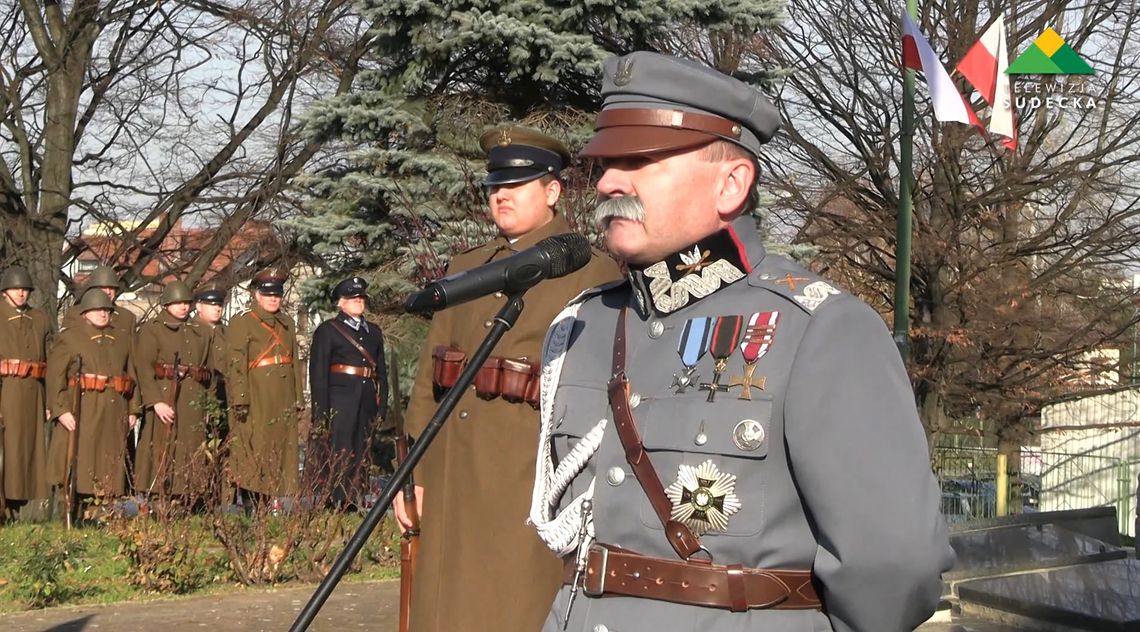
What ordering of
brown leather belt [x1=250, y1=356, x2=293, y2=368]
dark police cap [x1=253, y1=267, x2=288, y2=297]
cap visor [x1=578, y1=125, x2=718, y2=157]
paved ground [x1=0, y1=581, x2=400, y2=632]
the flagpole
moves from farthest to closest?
the flagpole
brown leather belt [x1=250, y1=356, x2=293, y2=368]
dark police cap [x1=253, y1=267, x2=288, y2=297]
paved ground [x1=0, y1=581, x2=400, y2=632]
cap visor [x1=578, y1=125, x2=718, y2=157]

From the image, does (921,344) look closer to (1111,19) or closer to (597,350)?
(1111,19)

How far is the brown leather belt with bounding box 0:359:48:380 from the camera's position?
1402 cm

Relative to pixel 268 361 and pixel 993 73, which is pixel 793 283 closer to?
pixel 268 361

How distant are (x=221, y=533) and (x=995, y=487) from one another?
43.0 feet

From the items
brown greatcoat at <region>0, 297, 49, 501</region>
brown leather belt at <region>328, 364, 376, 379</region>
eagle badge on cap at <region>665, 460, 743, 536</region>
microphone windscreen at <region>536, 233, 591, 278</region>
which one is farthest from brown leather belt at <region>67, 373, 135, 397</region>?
eagle badge on cap at <region>665, 460, 743, 536</region>

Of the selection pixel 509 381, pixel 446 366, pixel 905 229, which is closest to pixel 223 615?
pixel 446 366

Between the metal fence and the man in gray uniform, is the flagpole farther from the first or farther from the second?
the man in gray uniform

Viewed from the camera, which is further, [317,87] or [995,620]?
[317,87]

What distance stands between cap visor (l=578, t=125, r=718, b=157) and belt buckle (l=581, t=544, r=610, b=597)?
0.72m

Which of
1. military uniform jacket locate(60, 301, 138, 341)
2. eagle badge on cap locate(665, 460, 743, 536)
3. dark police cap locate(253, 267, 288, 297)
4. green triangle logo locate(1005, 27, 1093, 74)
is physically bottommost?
eagle badge on cap locate(665, 460, 743, 536)

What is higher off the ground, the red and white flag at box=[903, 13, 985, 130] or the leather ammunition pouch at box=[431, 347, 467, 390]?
the red and white flag at box=[903, 13, 985, 130]

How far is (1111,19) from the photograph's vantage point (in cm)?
2261

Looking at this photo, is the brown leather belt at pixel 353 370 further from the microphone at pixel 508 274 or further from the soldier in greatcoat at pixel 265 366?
the microphone at pixel 508 274

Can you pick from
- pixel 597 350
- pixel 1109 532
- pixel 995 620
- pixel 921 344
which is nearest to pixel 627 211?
pixel 597 350
